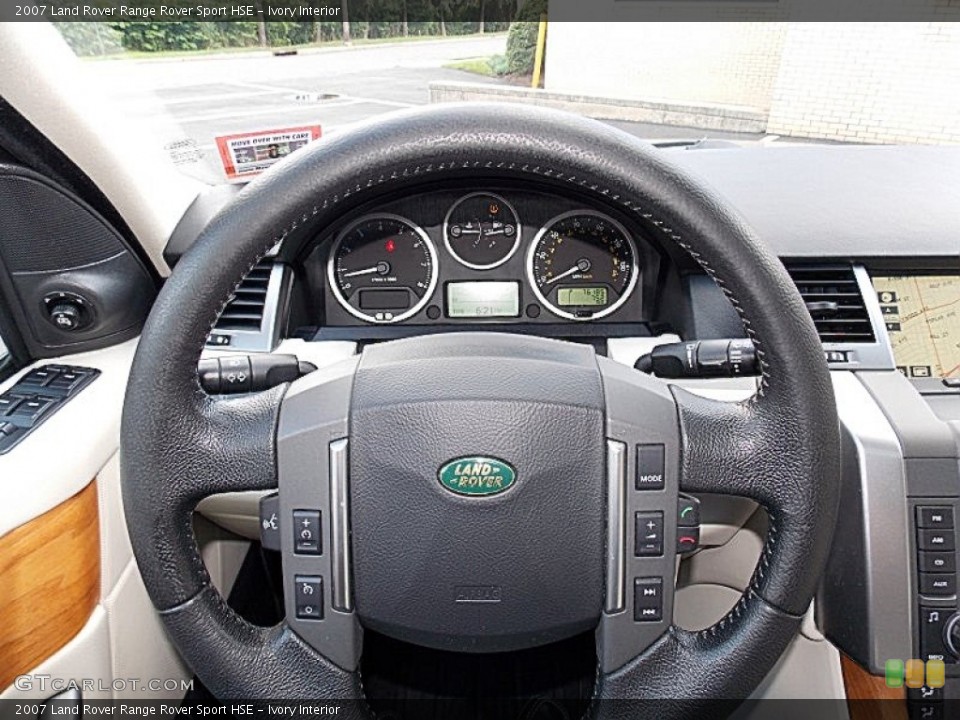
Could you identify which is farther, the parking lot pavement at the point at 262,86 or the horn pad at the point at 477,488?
the parking lot pavement at the point at 262,86

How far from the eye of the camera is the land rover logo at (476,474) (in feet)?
3.32

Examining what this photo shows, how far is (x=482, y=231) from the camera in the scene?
74.7 inches

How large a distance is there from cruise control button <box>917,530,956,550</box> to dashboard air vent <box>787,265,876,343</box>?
0.41 meters

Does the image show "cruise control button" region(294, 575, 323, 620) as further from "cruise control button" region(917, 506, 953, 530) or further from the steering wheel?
"cruise control button" region(917, 506, 953, 530)

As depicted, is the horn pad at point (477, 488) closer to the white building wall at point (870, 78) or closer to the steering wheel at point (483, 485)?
the steering wheel at point (483, 485)

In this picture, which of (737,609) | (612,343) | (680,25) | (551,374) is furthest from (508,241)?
(737,609)

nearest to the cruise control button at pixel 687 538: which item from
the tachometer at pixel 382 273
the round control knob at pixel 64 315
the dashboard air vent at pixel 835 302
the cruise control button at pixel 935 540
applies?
the cruise control button at pixel 935 540

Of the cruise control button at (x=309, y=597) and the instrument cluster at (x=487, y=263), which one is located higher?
the instrument cluster at (x=487, y=263)

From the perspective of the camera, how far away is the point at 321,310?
1956mm

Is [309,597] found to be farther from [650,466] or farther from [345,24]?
[345,24]

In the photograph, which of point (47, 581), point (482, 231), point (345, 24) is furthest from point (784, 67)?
point (47, 581)

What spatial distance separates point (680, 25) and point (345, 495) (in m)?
1.39

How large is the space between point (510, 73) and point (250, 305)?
2.31 feet

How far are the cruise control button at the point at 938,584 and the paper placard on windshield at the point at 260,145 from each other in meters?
1.44
